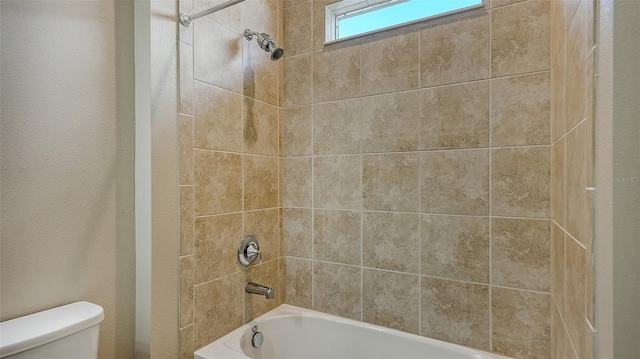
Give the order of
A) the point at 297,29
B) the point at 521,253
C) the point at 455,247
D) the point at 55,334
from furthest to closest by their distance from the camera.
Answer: the point at 297,29, the point at 455,247, the point at 521,253, the point at 55,334

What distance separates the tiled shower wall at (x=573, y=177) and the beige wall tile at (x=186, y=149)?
1310mm

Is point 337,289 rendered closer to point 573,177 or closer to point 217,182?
point 217,182

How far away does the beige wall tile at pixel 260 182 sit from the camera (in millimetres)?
1643

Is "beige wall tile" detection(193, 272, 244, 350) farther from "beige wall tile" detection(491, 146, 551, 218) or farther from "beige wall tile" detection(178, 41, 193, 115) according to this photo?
"beige wall tile" detection(491, 146, 551, 218)

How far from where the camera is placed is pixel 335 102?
173cm

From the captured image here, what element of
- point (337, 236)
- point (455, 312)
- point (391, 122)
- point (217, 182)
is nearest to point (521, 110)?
A: point (391, 122)

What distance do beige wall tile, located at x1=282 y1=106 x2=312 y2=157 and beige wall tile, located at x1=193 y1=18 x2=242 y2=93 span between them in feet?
1.17

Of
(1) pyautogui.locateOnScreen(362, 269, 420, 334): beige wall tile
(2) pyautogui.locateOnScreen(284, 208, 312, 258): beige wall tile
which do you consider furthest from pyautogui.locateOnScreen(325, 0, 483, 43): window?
(1) pyautogui.locateOnScreen(362, 269, 420, 334): beige wall tile

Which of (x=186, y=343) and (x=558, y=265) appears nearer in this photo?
(x=558, y=265)

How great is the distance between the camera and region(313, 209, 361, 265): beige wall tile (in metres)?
1.68

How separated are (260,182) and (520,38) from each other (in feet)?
4.54

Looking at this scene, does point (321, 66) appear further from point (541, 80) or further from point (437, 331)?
point (437, 331)

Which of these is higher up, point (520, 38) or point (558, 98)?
point (520, 38)

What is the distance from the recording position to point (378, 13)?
1.70 meters
